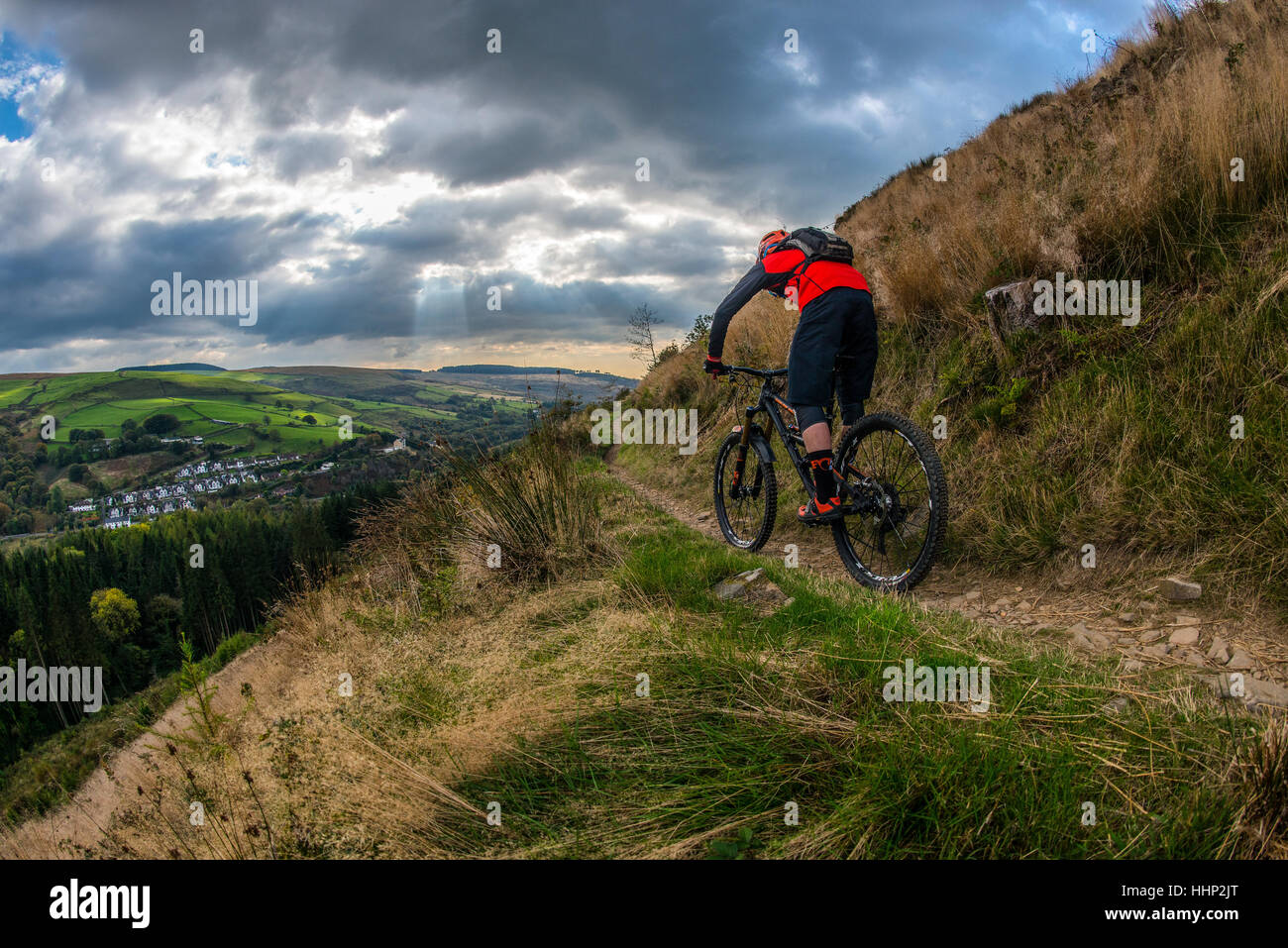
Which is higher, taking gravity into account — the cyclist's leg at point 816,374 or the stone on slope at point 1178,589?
the cyclist's leg at point 816,374

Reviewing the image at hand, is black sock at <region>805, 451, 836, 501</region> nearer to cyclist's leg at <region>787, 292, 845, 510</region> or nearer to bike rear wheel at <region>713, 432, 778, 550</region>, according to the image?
cyclist's leg at <region>787, 292, 845, 510</region>

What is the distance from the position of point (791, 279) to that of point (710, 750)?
3740 millimetres

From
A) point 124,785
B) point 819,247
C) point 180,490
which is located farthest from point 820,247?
point 180,490

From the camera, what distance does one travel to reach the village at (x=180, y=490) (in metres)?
88.2

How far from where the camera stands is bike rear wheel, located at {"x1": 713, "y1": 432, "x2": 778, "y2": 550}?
5.71 m

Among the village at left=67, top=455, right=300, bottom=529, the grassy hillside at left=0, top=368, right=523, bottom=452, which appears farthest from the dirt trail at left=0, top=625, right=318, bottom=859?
the grassy hillside at left=0, top=368, right=523, bottom=452

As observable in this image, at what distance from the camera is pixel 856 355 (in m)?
4.83

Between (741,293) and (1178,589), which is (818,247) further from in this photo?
(1178,589)

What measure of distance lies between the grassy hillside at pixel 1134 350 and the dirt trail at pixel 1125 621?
0.56 feet

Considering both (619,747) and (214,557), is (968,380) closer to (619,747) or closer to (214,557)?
(619,747)

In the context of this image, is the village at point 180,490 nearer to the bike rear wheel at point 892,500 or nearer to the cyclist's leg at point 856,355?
the cyclist's leg at point 856,355

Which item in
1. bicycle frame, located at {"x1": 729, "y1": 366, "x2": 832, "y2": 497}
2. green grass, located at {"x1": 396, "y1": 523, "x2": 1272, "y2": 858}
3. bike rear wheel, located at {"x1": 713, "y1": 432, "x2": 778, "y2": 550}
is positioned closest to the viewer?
green grass, located at {"x1": 396, "y1": 523, "x2": 1272, "y2": 858}

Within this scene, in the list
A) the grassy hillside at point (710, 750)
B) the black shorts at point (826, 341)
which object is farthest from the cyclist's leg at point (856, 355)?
the grassy hillside at point (710, 750)

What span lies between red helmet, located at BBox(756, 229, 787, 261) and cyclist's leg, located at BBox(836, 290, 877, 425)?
799mm
